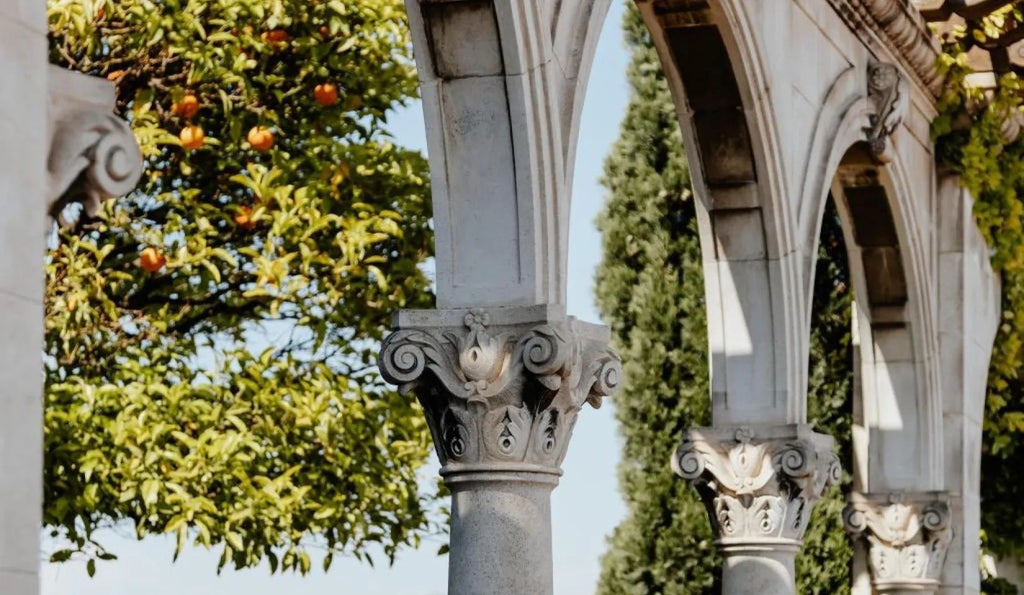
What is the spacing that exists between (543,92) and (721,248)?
2909 mm

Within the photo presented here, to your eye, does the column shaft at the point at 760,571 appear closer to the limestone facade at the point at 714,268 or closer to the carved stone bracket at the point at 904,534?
the limestone facade at the point at 714,268

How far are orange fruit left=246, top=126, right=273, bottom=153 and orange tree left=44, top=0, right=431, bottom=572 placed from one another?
0.02 meters

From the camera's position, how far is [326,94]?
9.31 m

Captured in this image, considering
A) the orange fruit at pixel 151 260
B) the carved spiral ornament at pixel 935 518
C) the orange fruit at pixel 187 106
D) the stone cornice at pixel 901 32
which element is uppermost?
the stone cornice at pixel 901 32

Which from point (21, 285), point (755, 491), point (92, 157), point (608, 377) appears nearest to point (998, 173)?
point (755, 491)

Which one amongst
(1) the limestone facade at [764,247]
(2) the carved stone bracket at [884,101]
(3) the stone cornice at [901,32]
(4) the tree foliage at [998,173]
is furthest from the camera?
(4) the tree foliage at [998,173]

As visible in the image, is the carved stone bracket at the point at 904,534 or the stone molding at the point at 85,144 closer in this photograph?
the stone molding at the point at 85,144

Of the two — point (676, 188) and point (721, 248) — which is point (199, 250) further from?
point (676, 188)

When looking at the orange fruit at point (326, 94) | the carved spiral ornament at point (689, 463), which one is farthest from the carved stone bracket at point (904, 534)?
A: the orange fruit at point (326, 94)

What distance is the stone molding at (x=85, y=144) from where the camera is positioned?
132 inches

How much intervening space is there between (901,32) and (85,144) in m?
8.00

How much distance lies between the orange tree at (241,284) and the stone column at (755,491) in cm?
132

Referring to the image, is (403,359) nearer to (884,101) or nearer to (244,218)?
(244,218)

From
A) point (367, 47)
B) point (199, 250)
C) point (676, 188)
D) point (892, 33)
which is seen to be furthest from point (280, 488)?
point (676, 188)
